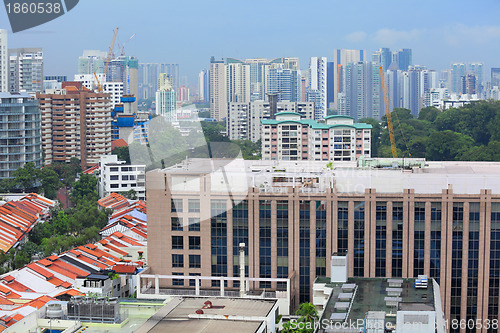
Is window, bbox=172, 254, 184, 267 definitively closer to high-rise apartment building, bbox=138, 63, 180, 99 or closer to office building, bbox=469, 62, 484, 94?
high-rise apartment building, bbox=138, 63, 180, 99

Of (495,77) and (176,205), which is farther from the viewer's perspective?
(495,77)

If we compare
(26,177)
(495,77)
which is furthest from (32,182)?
(495,77)

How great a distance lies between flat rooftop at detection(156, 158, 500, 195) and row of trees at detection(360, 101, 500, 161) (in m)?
23.4

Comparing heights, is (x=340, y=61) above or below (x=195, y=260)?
above

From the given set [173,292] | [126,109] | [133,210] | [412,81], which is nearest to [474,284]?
[173,292]

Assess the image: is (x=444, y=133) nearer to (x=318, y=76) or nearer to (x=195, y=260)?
(x=195, y=260)

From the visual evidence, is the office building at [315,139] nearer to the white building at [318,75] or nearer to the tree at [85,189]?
the tree at [85,189]

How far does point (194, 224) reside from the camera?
13.6 m

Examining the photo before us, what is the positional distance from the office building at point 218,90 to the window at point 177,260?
160 ft

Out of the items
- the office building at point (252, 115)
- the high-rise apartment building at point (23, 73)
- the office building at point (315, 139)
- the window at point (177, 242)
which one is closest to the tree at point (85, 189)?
the office building at point (315, 139)

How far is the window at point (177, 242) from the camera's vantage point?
13.7 m

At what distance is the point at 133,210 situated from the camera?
25234mm

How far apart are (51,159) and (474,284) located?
1177 inches

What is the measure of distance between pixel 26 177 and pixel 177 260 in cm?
1862
